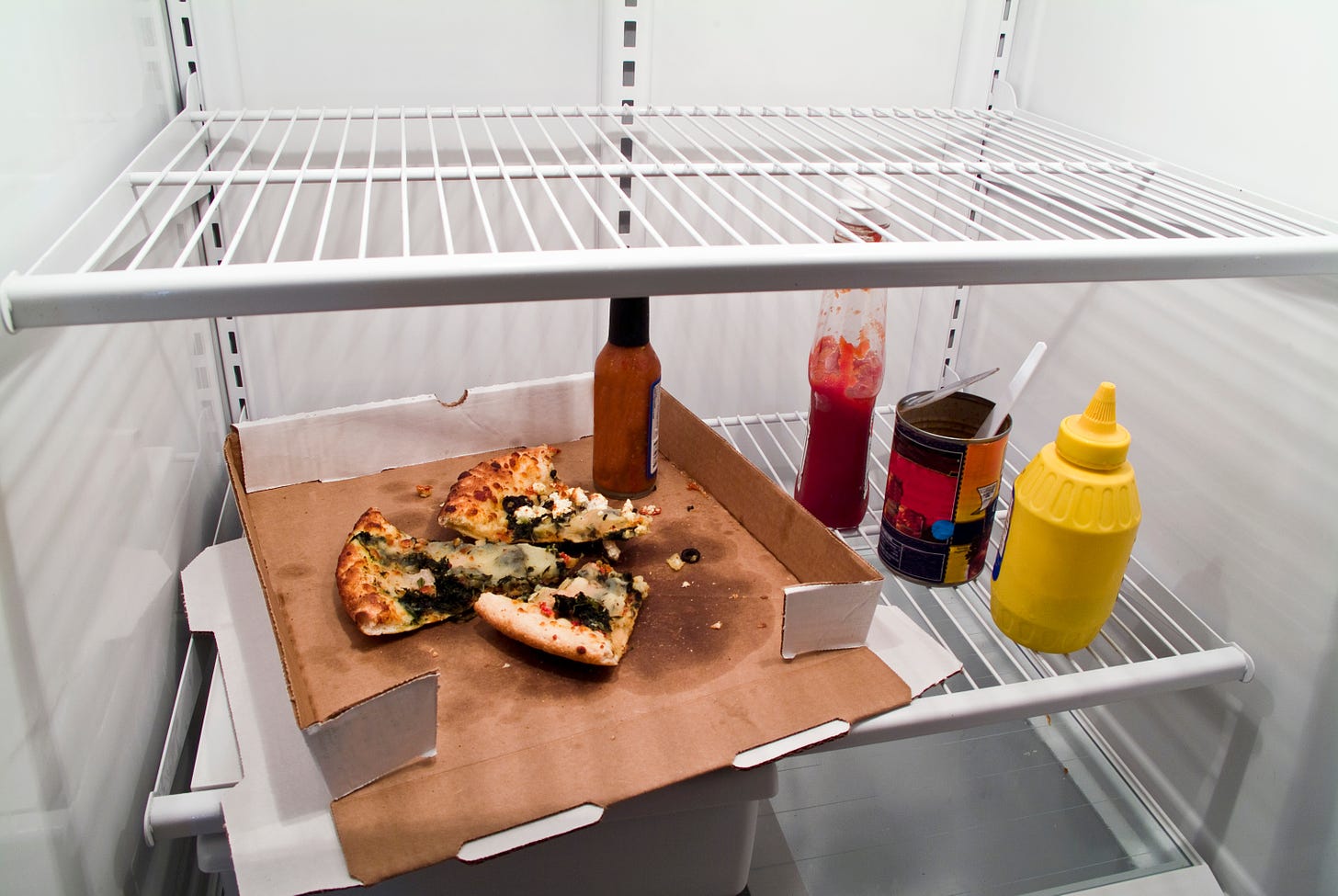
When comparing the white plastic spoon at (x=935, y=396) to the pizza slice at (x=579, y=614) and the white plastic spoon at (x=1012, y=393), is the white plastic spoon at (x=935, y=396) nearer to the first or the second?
the white plastic spoon at (x=1012, y=393)

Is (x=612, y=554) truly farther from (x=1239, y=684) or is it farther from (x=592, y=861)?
(x=1239, y=684)

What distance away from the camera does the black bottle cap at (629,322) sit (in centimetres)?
90

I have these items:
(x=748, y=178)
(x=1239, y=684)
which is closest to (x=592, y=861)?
(x=1239, y=684)

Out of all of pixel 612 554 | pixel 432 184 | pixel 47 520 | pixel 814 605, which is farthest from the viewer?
pixel 432 184

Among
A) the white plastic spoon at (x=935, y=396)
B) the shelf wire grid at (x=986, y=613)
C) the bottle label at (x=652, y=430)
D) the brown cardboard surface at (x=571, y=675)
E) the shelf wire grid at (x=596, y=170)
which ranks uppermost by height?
the shelf wire grid at (x=596, y=170)

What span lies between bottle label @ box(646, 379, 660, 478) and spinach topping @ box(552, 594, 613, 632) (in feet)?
0.68

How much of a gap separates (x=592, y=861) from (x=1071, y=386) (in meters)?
0.76

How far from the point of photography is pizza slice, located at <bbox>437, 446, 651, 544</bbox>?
2.90ft

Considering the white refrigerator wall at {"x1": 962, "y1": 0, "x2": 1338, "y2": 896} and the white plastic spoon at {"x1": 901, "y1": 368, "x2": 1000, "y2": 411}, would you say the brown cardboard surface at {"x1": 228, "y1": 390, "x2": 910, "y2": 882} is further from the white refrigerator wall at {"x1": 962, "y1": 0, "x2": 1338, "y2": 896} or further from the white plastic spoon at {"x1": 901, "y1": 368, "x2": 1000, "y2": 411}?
the white refrigerator wall at {"x1": 962, "y1": 0, "x2": 1338, "y2": 896}

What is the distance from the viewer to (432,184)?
1005 millimetres

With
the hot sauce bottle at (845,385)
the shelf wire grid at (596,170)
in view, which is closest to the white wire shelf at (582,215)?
the shelf wire grid at (596,170)

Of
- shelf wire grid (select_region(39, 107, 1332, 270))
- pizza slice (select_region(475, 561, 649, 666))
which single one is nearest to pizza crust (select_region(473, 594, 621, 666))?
pizza slice (select_region(475, 561, 649, 666))

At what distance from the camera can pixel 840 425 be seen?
96 cm

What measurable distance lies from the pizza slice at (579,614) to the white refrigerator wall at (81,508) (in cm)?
A: 27
